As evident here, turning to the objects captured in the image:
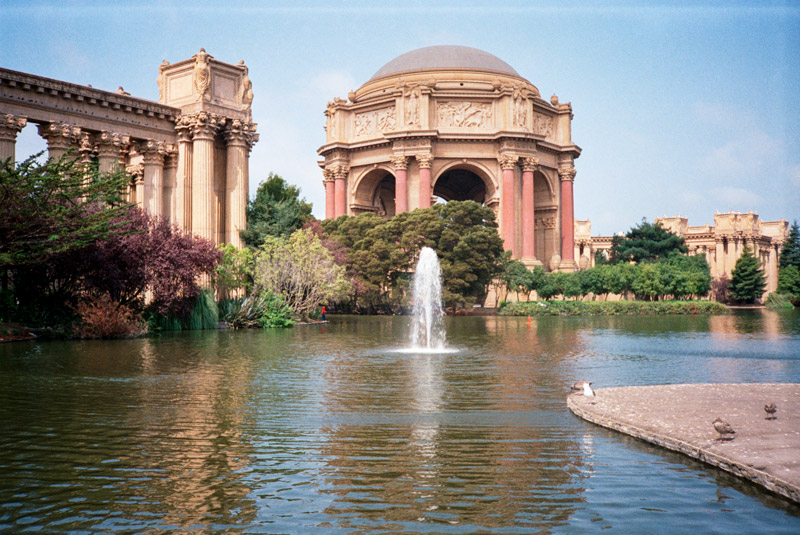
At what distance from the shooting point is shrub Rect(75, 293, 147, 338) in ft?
66.9

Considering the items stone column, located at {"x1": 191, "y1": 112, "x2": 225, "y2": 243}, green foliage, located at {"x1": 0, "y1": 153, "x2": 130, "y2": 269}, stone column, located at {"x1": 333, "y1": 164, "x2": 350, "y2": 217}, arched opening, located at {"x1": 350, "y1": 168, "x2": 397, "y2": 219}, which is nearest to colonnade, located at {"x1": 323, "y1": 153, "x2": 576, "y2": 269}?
arched opening, located at {"x1": 350, "y1": 168, "x2": 397, "y2": 219}

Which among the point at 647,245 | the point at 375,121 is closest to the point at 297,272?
the point at 375,121

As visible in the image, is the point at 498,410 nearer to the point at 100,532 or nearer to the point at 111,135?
the point at 100,532

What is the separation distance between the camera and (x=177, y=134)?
28.1 meters

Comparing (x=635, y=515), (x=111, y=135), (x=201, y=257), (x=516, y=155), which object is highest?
(x=516, y=155)

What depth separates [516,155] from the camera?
2327 inches

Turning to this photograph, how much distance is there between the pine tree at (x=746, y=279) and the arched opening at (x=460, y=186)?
27859 mm

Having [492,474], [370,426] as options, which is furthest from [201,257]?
[492,474]

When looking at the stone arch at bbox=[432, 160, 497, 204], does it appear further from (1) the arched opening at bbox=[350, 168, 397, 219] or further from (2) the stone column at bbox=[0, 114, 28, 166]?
(2) the stone column at bbox=[0, 114, 28, 166]

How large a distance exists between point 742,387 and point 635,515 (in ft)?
20.5

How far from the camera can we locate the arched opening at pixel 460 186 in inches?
2842

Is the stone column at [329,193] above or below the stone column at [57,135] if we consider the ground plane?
above

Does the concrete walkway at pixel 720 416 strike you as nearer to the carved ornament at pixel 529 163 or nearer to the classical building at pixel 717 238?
the carved ornament at pixel 529 163

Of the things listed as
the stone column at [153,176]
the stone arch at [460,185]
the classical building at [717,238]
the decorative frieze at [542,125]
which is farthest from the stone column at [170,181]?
the classical building at [717,238]
